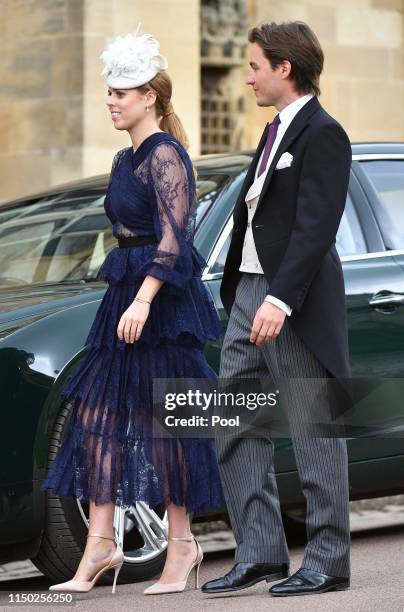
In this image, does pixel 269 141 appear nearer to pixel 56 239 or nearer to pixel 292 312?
pixel 292 312

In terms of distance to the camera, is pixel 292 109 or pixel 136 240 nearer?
pixel 292 109

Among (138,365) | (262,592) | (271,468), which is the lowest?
(262,592)

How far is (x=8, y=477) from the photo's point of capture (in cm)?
577

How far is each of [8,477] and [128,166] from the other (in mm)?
1088

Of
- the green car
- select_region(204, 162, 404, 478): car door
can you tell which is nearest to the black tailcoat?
the green car

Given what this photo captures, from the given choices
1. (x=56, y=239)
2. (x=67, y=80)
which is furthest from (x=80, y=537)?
(x=67, y=80)

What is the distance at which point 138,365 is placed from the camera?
564 cm

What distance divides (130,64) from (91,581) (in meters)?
1.66

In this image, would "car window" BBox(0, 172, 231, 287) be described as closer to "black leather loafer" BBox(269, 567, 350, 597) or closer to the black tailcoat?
the black tailcoat

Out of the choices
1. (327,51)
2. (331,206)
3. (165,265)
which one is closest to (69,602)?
(165,265)

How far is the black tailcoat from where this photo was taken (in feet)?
17.4

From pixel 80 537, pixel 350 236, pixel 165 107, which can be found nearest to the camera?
pixel 165 107

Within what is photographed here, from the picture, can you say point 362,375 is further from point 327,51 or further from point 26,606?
point 327,51

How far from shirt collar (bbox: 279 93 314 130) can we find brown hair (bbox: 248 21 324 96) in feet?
0.08
